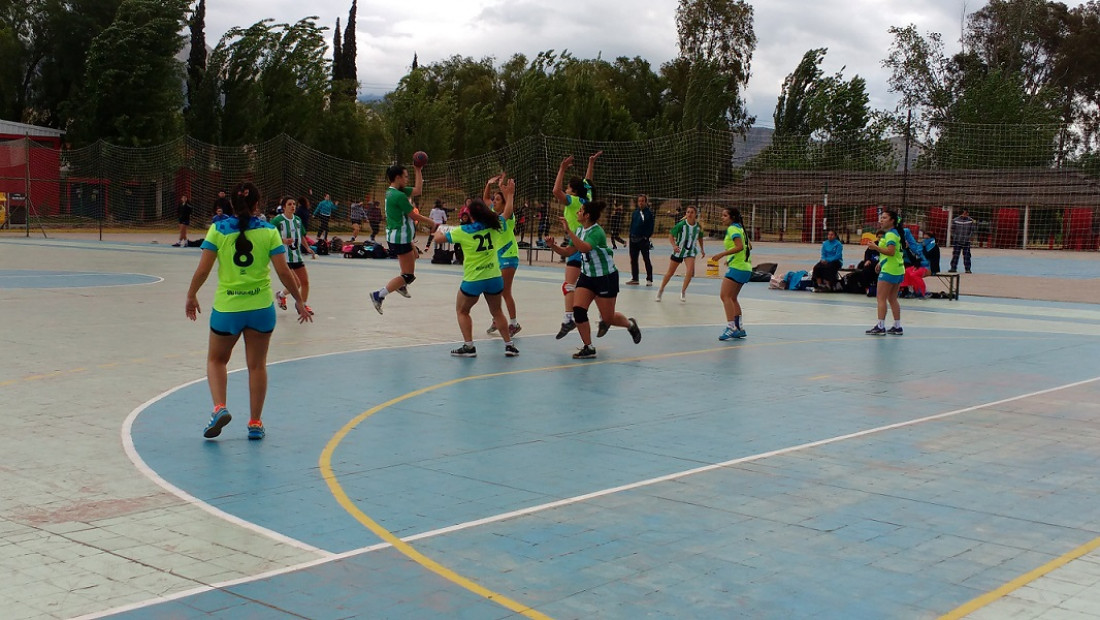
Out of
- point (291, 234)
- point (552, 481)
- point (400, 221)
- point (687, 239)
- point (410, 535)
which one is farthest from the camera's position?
point (687, 239)

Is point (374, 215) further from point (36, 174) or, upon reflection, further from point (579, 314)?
point (579, 314)

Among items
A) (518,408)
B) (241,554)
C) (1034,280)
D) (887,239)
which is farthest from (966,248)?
(241,554)

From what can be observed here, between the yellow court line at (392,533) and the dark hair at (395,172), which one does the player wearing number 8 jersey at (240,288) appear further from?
the dark hair at (395,172)

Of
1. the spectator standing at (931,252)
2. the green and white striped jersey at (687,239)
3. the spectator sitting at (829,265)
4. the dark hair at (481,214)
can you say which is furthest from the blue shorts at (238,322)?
the spectator standing at (931,252)

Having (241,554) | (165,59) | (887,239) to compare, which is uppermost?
(165,59)

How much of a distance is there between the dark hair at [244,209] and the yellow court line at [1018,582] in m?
5.45

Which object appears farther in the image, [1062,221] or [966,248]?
[1062,221]

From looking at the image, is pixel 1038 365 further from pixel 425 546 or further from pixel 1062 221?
pixel 1062 221

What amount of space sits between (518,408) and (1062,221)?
3918cm

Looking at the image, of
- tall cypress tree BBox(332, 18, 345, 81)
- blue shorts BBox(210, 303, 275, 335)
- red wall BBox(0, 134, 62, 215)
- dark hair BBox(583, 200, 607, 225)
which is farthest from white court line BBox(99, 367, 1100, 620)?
tall cypress tree BBox(332, 18, 345, 81)

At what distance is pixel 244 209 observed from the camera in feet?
26.9

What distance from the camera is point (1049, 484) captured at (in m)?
7.37

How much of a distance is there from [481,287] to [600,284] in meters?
1.37

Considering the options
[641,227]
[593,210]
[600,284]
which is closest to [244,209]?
[600,284]
